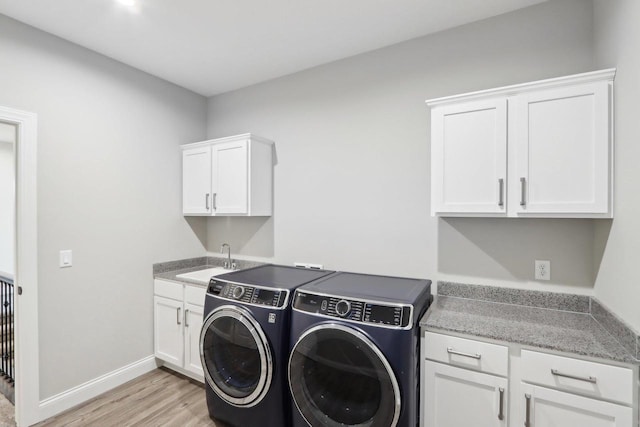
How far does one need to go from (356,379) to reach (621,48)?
204 cm

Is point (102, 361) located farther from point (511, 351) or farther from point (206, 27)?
point (511, 351)

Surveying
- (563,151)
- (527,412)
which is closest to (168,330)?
(527,412)

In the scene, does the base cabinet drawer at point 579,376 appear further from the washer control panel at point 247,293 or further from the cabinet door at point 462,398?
the washer control panel at point 247,293

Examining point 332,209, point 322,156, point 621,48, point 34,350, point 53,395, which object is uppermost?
point 621,48

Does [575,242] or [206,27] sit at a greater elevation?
[206,27]

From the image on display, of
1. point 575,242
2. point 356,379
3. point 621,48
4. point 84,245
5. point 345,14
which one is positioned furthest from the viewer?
point 84,245

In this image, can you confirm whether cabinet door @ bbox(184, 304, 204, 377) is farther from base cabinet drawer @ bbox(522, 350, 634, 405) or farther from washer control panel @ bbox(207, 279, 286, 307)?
base cabinet drawer @ bbox(522, 350, 634, 405)

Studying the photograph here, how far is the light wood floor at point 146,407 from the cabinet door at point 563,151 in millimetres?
2496

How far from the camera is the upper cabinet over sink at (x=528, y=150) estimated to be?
151cm

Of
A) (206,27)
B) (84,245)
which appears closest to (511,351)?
(206,27)

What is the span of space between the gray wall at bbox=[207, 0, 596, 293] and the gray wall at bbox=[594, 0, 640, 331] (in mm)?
272

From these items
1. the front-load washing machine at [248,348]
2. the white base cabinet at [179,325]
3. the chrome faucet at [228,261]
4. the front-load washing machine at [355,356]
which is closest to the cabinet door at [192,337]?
the white base cabinet at [179,325]

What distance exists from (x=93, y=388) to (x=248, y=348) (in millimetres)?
1536

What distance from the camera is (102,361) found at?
2514mm
